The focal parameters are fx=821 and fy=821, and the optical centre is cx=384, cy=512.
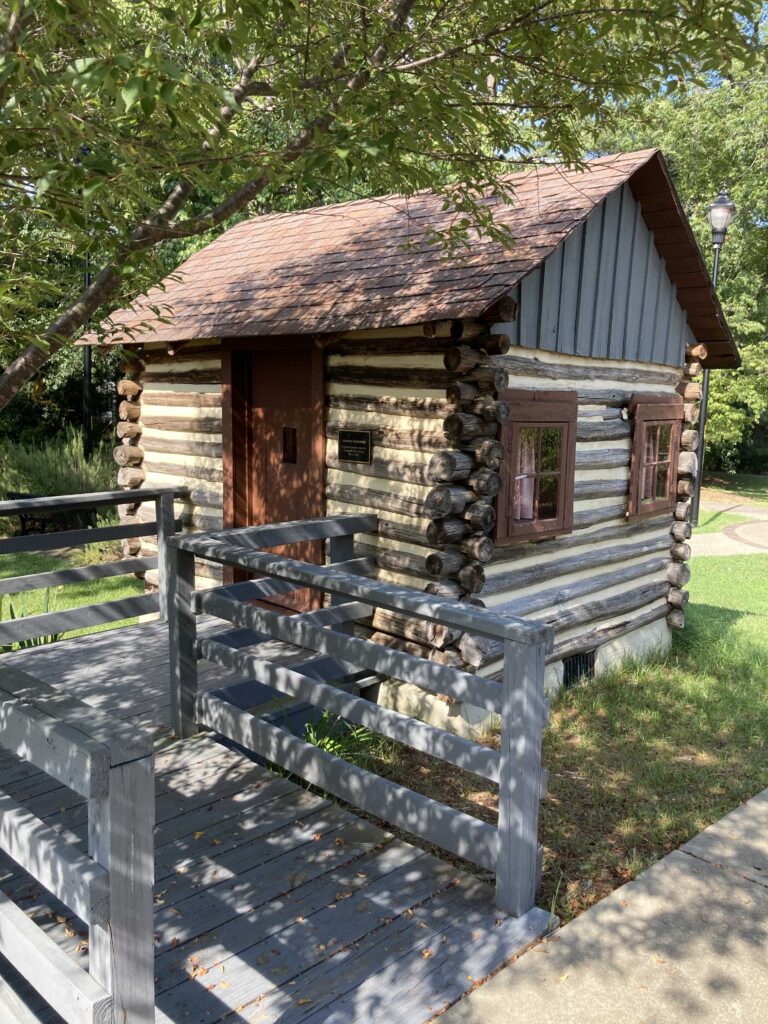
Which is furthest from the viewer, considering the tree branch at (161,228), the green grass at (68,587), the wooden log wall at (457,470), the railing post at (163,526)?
the green grass at (68,587)

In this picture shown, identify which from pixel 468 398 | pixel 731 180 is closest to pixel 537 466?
pixel 468 398

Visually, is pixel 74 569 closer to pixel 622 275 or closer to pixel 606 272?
pixel 606 272

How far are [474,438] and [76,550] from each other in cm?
943

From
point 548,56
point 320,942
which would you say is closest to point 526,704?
point 320,942

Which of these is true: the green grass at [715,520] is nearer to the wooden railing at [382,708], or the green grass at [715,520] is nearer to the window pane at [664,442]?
the window pane at [664,442]

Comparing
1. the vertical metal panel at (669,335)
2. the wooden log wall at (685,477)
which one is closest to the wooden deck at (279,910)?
the vertical metal panel at (669,335)

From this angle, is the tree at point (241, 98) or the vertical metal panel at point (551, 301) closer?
the tree at point (241, 98)

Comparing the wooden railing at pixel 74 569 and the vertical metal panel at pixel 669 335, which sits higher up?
the vertical metal panel at pixel 669 335

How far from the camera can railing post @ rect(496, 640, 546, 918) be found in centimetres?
340

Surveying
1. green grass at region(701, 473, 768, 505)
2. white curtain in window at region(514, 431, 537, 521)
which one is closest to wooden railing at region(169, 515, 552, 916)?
white curtain in window at region(514, 431, 537, 521)

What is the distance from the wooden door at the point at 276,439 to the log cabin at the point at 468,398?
0.02 metres

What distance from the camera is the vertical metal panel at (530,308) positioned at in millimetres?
6492

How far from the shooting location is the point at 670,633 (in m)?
9.98

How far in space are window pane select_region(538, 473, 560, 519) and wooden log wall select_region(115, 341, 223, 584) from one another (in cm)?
316
